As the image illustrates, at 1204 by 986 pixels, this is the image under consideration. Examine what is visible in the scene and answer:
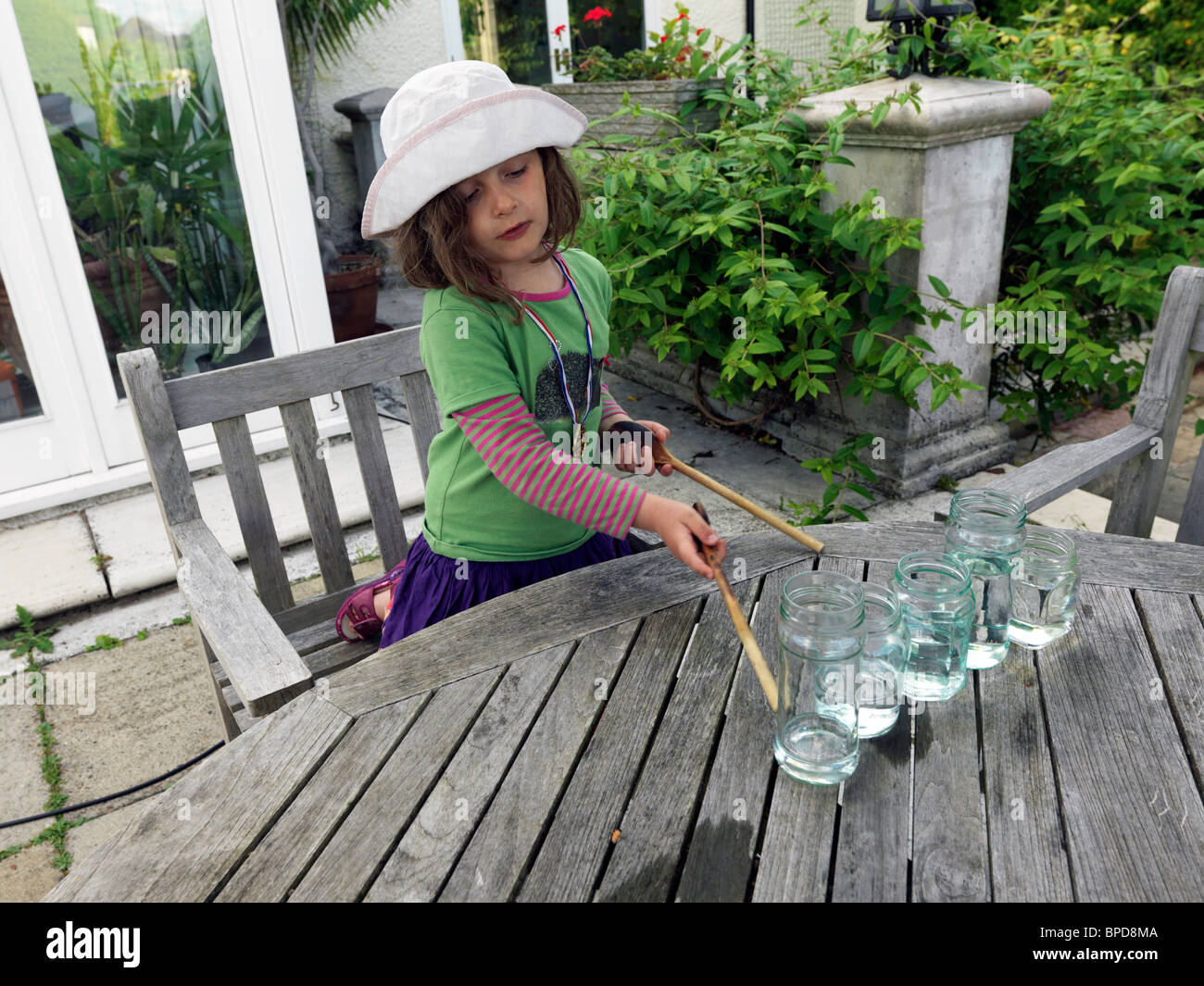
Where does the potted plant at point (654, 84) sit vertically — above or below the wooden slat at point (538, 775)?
above

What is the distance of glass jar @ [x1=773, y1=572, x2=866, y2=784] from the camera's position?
99 centimetres

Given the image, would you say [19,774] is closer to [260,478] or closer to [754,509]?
[260,478]

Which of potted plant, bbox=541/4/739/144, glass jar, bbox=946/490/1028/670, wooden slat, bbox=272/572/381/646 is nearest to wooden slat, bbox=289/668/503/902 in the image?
glass jar, bbox=946/490/1028/670

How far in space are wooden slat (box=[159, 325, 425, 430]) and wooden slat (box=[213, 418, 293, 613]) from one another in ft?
0.15

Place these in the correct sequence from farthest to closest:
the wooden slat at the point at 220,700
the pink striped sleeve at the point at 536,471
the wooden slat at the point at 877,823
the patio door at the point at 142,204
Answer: the patio door at the point at 142,204 → the wooden slat at the point at 220,700 → the pink striped sleeve at the point at 536,471 → the wooden slat at the point at 877,823

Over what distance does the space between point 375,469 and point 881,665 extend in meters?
1.19

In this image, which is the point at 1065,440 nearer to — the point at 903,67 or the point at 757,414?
the point at 757,414

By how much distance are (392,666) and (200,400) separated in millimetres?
779

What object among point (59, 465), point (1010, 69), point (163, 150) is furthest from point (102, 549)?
point (1010, 69)

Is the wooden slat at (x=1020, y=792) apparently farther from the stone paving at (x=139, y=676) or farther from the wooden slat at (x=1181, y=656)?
the stone paving at (x=139, y=676)

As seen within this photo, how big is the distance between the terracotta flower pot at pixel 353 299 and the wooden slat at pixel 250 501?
2.72m

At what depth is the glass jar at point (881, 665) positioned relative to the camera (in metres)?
1.06

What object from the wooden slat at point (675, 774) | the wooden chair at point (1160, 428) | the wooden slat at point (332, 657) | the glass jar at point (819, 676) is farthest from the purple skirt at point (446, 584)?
the wooden chair at point (1160, 428)
